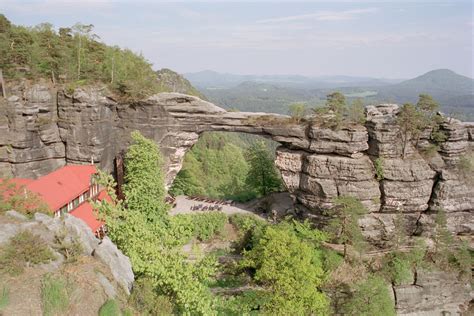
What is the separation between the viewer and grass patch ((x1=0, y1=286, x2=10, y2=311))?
8500 mm

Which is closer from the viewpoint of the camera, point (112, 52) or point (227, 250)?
point (227, 250)

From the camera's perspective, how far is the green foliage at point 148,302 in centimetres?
1031

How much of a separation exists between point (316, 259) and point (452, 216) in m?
10.1

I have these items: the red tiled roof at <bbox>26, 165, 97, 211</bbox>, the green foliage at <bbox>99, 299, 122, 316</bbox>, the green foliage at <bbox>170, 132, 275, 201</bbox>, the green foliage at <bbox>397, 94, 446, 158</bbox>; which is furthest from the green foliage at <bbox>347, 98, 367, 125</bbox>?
the green foliage at <bbox>99, 299, 122, 316</bbox>

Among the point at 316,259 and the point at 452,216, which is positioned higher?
the point at 452,216

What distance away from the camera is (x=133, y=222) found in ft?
40.5

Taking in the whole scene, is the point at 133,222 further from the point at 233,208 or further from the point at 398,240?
the point at 398,240

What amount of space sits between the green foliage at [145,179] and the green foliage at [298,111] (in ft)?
31.6

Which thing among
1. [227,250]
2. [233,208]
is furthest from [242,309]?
[233,208]

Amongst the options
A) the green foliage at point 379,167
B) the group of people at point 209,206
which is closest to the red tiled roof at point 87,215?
the group of people at point 209,206

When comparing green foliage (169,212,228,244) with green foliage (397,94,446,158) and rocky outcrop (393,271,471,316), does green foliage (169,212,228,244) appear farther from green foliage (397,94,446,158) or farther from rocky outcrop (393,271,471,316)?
green foliage (397,94,446,158)

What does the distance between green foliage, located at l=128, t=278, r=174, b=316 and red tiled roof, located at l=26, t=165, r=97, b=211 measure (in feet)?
30.5

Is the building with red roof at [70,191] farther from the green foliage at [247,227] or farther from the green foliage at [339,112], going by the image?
the green foliage at [339,112]

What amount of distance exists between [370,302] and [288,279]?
5.38 m
